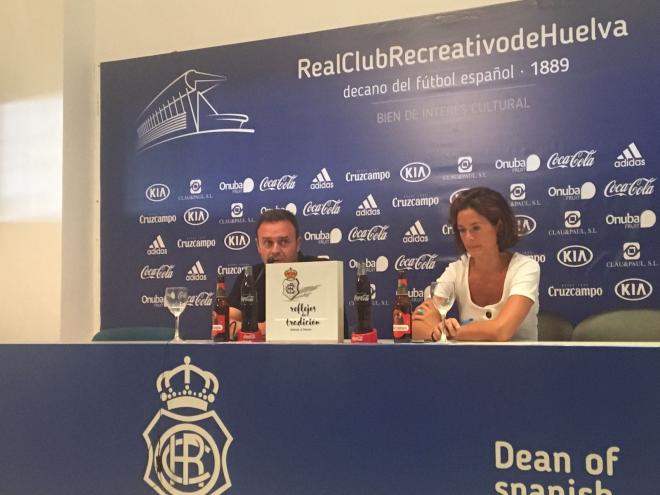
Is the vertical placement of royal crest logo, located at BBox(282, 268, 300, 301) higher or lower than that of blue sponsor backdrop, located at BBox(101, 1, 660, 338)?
lower

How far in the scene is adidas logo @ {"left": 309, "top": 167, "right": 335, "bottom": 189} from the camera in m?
4.03

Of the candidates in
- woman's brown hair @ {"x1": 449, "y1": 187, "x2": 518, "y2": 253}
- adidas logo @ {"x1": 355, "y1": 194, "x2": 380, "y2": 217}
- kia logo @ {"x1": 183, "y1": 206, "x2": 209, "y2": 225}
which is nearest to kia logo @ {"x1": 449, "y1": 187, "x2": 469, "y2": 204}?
adidas logo @ {"x1": 355, "y1": 194, "x2": 380, "y2": 217}

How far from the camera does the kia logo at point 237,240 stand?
4.18m

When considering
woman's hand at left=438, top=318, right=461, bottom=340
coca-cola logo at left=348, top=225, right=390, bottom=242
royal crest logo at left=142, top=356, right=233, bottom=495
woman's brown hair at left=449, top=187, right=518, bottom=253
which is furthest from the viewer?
coca-cola logo at left=348, top=225, right=390, bottom=242

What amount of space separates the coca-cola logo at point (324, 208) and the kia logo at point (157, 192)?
93 centimetres

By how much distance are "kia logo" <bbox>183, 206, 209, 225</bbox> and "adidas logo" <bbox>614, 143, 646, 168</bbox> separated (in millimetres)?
2365

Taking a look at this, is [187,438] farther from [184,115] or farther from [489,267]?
[184,115]

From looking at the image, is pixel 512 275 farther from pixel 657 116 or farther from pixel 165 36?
pixel 165 36

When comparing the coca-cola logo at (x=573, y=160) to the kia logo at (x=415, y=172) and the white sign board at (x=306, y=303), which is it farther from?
the white sign board at (x=306, y=303)

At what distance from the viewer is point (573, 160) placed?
357 cm

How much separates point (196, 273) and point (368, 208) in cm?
115

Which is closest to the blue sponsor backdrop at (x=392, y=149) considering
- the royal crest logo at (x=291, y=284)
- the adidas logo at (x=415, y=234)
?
the adidas logo at (x=415, y=234)

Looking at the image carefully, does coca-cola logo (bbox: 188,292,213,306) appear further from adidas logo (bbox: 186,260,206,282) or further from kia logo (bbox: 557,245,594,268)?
kia logo (bbox: 557,245,594,268)

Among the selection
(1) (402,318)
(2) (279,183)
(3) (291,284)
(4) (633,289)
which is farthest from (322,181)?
(1) (402,318)
